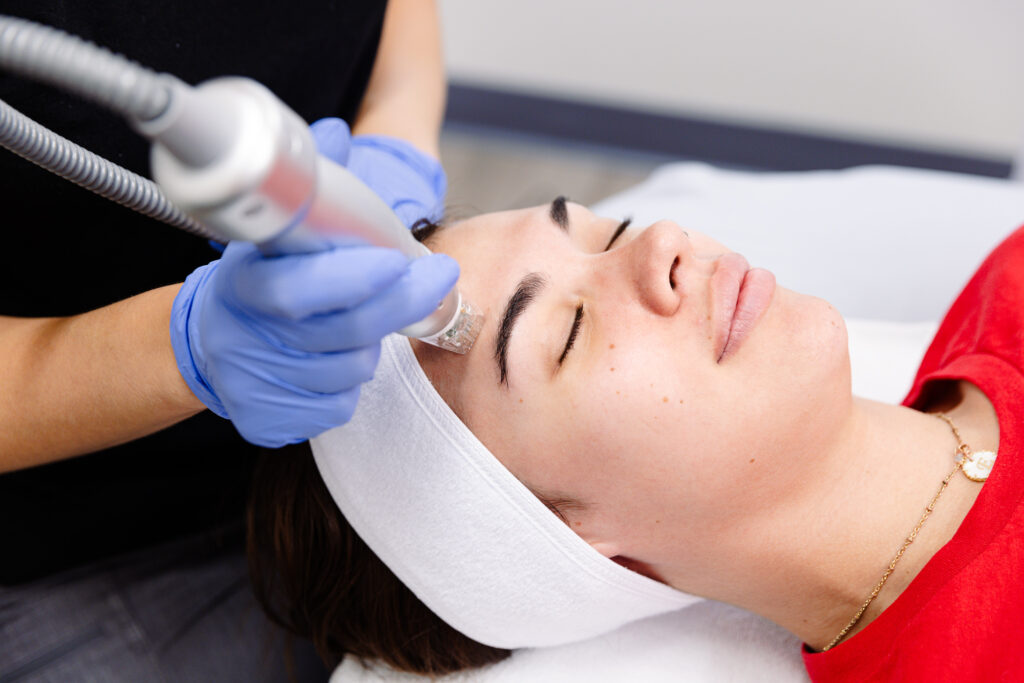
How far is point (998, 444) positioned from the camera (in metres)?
1.01

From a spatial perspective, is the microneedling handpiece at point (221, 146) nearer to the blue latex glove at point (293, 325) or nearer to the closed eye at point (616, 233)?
the blue latex glove at point (293, 325)

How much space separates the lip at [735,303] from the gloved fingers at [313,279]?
0.39m

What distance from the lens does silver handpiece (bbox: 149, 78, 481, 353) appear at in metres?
0.46

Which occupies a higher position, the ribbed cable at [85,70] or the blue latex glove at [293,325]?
the ribbed cable at [85,70]

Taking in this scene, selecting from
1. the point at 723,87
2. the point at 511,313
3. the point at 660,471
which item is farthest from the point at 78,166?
the point at 723,87

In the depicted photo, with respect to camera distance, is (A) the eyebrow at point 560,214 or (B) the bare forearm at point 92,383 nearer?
(B) the bare forearm at point 92,383

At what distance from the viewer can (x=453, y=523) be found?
98cm

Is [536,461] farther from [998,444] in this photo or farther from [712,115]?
[712,115]

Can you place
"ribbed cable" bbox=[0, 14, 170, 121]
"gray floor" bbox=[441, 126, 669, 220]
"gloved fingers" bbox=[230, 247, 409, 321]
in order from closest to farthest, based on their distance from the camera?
"ribbed cable" bbox=[0, 14, 170, 121]
"gloved fingers" bbox=[230, 247, 409, 321]
"gray floor" bbox=[441, 126, 669, 220]

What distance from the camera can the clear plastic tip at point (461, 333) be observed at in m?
0.85

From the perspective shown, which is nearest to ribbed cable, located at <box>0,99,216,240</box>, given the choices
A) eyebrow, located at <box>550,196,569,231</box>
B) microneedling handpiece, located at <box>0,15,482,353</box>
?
microneedling handpiece, located at <box>0,15,482,353</box>

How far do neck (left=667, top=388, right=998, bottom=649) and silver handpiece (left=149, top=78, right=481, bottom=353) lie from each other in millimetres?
662

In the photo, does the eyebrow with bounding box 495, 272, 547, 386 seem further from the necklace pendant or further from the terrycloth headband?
the necklace pendant

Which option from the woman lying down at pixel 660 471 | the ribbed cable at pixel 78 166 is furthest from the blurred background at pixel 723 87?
the ribbed cable at pixel 78 166
